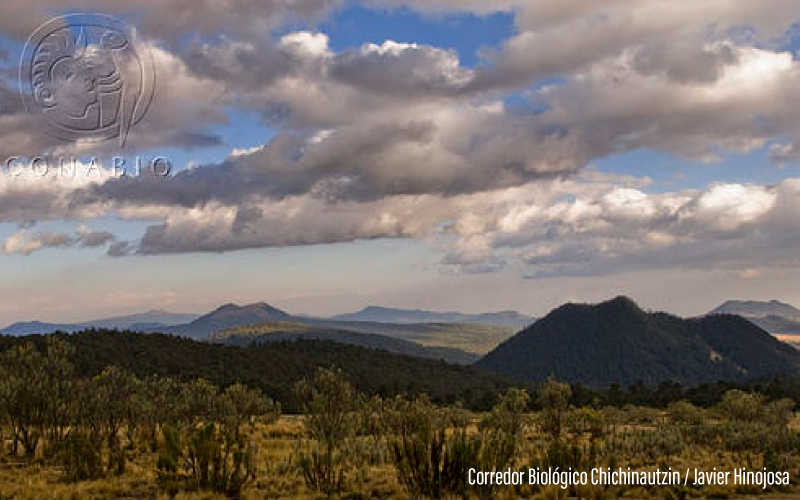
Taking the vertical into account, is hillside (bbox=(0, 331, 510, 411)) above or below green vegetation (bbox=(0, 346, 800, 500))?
below

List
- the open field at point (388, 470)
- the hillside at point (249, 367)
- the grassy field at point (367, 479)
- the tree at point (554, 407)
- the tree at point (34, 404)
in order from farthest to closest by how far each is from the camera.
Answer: the hillside at point (249, 367) < the tree at point (554, 407) < the tree at point (34, 404) < the open field at point (388, 470) < the grassy field at point (367, 479)

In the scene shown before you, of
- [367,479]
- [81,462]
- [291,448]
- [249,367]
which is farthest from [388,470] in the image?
[249,367]

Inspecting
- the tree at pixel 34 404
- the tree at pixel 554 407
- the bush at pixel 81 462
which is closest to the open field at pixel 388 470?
the bush at pixel 81 462

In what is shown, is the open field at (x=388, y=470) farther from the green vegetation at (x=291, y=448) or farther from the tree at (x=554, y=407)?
the tree at (x=554, y=407)

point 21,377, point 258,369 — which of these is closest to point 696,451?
point 21,377

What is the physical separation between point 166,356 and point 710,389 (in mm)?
118344

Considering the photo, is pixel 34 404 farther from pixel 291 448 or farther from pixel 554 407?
pixel 554 407

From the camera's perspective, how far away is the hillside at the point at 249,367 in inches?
5103

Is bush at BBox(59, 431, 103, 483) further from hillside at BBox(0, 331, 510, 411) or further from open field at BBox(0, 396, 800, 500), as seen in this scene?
hillside at BBox(0, 331, 510, 411)

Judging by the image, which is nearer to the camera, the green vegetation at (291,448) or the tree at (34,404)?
the green vegetation at (291,448)

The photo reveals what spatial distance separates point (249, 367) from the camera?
518 feet

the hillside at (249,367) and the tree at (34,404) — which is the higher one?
the tree at (34,404)

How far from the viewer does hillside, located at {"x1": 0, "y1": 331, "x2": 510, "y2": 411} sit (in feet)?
425

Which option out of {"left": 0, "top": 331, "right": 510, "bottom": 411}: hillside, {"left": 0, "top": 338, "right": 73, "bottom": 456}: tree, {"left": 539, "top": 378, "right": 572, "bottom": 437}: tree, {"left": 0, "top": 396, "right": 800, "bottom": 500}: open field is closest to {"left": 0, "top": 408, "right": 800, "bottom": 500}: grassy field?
{"left": 0, "top": 396, "right": 800, "bottom": 500}: open field
